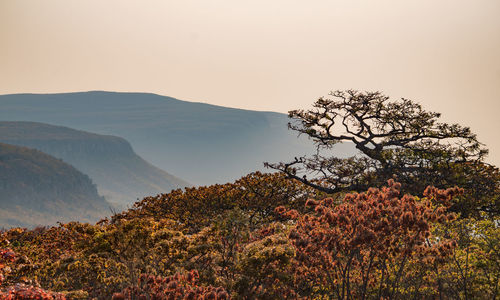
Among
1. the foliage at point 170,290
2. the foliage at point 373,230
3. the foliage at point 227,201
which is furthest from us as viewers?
the foliage at point 227,201

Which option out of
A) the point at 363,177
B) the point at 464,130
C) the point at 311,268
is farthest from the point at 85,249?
the point at 464,130

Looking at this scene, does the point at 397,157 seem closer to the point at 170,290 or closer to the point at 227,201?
the point at 227,201

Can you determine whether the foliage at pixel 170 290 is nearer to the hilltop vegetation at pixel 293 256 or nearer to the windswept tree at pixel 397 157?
the hilltop vegetation at pixel 293 256

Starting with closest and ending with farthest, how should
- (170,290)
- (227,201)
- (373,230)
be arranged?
(170,290) < (373,230) < (227,201)

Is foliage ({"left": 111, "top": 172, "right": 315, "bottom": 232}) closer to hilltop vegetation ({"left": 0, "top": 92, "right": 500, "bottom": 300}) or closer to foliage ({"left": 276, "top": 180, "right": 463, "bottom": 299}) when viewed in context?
hilltop vegetation ({"left": 0, "top": 92, "right": 500, "bottom": 300})

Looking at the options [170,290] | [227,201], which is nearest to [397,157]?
[227,201]

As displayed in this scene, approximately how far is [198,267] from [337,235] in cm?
424

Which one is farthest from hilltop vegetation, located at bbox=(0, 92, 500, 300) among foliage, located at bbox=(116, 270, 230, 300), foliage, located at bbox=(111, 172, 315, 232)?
foliage, located at bbox=(111, 172, 315, 232)

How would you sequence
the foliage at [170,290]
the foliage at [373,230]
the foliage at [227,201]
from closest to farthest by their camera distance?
the foliage at [170,290] → the foliage at [373,230] → the foliage at [227,201]

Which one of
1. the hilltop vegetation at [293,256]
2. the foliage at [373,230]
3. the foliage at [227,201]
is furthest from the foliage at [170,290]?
the foliage at [227,201]

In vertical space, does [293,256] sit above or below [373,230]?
below

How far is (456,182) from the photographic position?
25719mm

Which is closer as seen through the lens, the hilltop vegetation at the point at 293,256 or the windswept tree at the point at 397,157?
the hilltop vegetation at the point at 293,256

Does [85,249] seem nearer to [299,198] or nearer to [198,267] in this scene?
[198,267]
